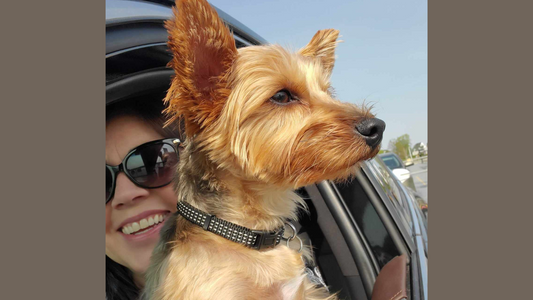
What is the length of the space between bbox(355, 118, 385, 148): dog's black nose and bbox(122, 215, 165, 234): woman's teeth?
2134 millimetres

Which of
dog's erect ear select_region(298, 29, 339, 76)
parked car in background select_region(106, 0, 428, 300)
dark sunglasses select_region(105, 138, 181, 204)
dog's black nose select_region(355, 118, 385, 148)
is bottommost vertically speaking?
parked car in background select_region(106, 0, 428, 300)

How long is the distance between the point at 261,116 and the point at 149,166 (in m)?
1.17

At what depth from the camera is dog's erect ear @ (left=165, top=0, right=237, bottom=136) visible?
7.50 feet

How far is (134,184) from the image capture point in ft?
10.1

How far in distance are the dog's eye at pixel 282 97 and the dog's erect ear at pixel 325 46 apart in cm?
79

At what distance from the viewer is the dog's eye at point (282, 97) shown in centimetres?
278

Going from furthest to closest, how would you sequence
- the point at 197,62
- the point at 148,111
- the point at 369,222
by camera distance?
the point at 369,222 → the point at 148,111 → the point at 197,62

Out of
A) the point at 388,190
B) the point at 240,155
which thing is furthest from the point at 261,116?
the point at 388,190

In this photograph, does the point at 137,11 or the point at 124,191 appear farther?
the point at 124,191

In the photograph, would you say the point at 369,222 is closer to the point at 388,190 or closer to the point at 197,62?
the point at 388,190

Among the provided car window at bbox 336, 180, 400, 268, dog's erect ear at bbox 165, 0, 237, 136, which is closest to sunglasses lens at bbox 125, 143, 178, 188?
dog's erect ear at bbox 165, 0, 237, 136

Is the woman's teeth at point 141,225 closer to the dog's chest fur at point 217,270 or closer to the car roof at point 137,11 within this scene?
the dog's chest fur at point 217,270

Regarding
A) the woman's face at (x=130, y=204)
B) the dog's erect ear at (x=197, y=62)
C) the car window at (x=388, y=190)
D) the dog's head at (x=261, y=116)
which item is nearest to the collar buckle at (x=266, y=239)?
the dog's head at (x=261, y=116)

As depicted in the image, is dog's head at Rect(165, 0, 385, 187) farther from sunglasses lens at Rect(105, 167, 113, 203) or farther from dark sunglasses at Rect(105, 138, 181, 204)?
sunglasses lens at Rect(105, 167, 113, 203)
